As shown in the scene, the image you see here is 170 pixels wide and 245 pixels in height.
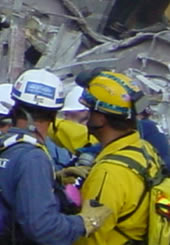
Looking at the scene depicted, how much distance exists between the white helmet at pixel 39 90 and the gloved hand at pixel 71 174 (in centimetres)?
36

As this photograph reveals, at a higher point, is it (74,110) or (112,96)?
(112,96)

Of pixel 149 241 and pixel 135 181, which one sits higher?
pixel 135 181

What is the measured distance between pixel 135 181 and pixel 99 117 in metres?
0.35

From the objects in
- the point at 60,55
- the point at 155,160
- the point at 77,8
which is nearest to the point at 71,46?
the point at 60,55

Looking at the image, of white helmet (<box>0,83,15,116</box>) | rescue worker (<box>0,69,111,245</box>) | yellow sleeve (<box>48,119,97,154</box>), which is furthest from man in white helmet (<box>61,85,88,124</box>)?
rescue worker (<box>0,69,111,245</box>)

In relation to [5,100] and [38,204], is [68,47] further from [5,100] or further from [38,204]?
[38,204]

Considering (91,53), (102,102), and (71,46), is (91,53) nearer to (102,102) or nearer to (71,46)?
(71,46)

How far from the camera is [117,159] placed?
12.3 ft

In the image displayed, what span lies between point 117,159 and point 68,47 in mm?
7143

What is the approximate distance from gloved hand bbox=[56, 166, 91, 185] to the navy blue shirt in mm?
395

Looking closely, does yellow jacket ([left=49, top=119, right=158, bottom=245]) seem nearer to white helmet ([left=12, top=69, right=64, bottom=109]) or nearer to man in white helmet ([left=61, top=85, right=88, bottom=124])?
white helmet ([left=12, top=69, right=64, bottom=109])

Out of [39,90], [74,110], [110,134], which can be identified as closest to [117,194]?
[110,134]

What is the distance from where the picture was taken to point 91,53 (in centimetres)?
1055

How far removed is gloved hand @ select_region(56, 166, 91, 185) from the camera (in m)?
3.88
